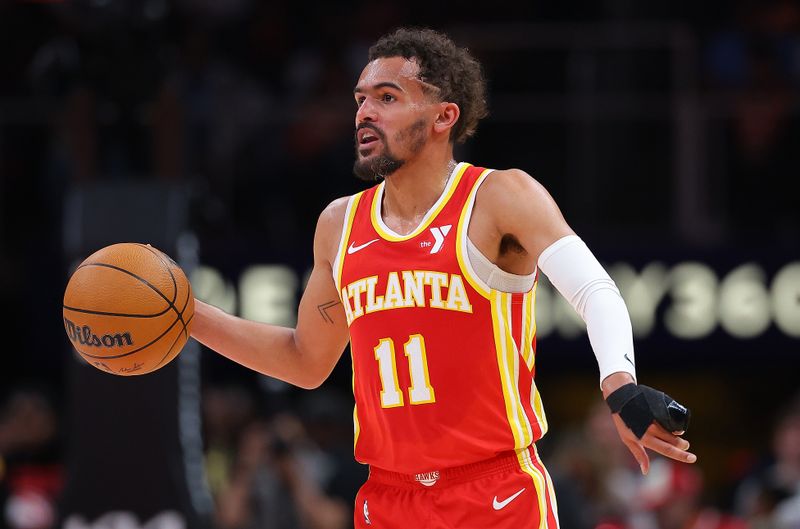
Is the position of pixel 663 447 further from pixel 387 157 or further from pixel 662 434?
pixel 387 157

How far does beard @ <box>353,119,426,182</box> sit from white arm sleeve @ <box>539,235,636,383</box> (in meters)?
0.68

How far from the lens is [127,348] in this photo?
4910mm

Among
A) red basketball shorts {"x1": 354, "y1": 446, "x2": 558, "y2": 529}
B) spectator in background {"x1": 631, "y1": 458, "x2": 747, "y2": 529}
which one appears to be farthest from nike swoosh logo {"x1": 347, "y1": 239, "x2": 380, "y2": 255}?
spectator in background {"x1": 631, "y1": 458, "x2": 747, "y2": 529}

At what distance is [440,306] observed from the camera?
4.67 metres

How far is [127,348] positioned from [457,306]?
1.19 m

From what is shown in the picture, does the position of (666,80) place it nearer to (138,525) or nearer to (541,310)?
(541,310)

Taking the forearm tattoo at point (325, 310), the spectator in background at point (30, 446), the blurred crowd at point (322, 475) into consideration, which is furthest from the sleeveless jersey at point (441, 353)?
the spectator in background at point (30, 446)

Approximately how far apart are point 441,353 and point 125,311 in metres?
1.14

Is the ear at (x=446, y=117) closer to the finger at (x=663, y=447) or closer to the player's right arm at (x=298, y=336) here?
the player's right arm at (x=298, y=336)

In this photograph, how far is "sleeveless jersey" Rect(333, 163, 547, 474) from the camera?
466 centimetres

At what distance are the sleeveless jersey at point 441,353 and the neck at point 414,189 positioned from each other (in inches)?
3.3

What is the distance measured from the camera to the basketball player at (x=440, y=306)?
182 inches

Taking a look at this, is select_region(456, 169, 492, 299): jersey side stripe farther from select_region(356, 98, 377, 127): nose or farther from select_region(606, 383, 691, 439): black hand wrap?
select_region(606, 383, 691, 439): black hand wrap

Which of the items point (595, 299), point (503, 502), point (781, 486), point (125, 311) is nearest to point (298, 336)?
point (125, 311)
